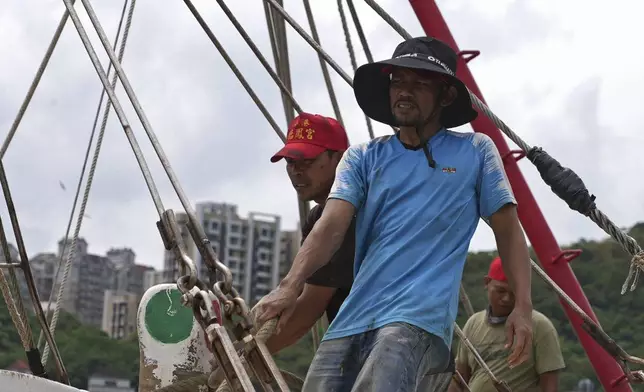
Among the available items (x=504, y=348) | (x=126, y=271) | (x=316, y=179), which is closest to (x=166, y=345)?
(x=316, y=179)

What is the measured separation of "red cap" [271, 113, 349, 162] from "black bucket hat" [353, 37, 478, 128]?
54cm

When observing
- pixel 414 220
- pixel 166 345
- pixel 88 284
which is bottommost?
pixel 88 284

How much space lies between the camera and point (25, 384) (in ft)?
17.3

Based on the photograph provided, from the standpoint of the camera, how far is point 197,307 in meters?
4.23

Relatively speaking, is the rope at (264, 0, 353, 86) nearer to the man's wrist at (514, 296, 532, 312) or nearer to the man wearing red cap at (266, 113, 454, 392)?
the man wearing red cap at (266, 113, 454, 392)

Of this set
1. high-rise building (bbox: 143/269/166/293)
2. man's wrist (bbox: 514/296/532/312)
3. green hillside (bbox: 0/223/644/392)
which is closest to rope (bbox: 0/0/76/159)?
man's wrist (bbox: 514/296/532/312)

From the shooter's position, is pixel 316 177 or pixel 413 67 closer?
pixel 413 67

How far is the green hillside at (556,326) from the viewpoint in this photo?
97.0 feet

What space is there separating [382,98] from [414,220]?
0.61 m

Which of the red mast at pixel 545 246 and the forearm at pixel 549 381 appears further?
the red mast at pixel 545 246

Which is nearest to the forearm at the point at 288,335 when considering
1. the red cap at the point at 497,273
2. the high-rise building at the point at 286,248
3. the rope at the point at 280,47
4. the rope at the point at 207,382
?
the rope at the point at 207,382

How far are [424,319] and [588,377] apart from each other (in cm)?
2360

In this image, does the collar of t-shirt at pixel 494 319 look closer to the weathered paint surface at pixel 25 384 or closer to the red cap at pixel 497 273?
the red cap at pixel 497 273

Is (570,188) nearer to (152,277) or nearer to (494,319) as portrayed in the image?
(494,319)
